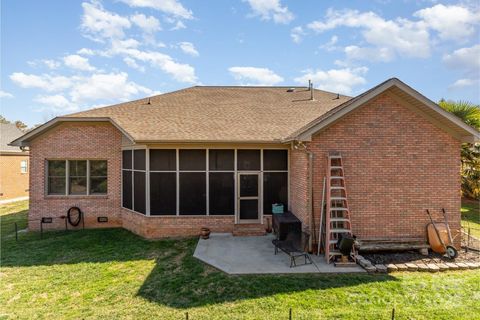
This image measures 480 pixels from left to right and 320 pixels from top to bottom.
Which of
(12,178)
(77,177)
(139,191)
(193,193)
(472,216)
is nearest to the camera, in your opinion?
(193,193)

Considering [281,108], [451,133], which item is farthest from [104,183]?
[451,133]

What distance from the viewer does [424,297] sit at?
5.49m

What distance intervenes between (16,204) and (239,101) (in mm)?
17017

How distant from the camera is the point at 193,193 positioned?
32.9ft

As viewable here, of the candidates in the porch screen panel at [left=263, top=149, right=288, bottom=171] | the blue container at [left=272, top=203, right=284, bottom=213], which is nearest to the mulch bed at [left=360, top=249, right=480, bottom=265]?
the blue container at [left=272, top=203, right=284, bottom=213]

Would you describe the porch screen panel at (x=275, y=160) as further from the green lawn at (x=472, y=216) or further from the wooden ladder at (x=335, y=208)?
the green lawn at (x=472, y=216)

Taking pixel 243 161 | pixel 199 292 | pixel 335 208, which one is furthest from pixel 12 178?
pixel 335 208

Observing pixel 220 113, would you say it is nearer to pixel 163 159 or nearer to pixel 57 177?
pixel 163 159

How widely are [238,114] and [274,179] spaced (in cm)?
363

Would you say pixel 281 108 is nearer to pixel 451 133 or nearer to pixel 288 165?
pixel 288 165

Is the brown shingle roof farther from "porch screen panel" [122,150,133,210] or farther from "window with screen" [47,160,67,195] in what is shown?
"window with screen" [47,160,67,195]

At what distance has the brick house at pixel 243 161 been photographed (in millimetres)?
8039

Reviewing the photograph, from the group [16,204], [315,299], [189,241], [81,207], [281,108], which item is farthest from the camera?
[16,204]

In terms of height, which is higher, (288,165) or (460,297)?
(288,165)
